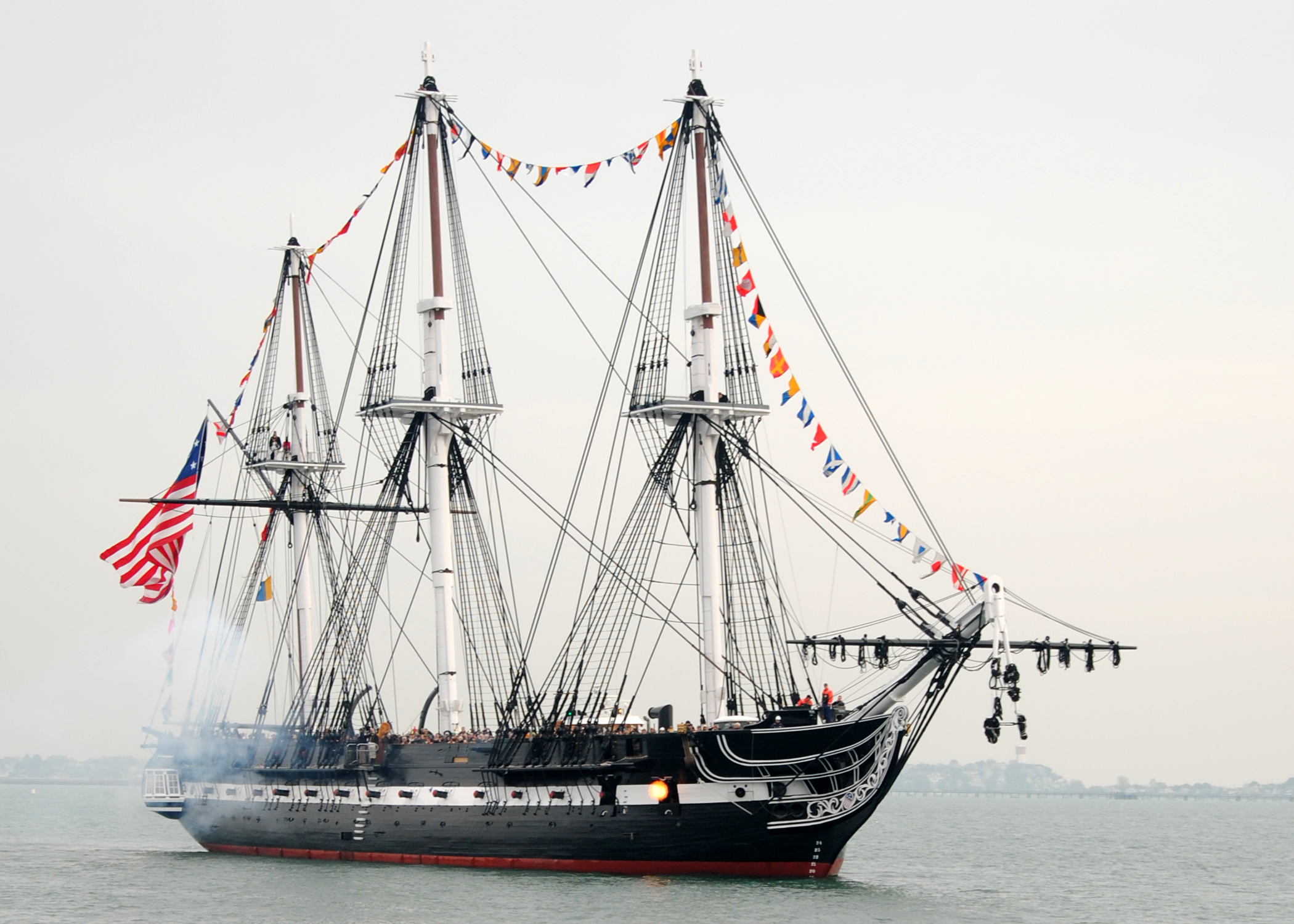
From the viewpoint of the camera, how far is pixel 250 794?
59.5 metres

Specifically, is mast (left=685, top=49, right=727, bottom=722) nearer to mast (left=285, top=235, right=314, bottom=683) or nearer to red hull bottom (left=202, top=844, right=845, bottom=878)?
red hull bottom (left=202, top=844, right=845, bottom=878)

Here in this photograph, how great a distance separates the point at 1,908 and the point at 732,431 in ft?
80.9

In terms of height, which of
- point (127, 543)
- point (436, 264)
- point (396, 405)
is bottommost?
point (127, 543)

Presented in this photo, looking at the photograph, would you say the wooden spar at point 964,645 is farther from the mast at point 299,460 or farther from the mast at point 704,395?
the mast at point 299,460

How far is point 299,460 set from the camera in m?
69.4

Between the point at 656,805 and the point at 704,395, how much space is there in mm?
12632

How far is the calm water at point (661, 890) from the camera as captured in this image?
3991 cm

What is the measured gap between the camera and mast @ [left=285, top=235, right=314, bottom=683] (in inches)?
2655

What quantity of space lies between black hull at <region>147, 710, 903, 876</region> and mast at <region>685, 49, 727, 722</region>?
5291mm

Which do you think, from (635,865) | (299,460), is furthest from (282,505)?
(635,865)

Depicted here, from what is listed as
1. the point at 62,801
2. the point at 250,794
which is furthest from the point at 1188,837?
the point at 62,801

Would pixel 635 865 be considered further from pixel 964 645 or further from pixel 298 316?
pixel 298 316

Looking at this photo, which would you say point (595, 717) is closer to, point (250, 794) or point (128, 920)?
point (128, 920)

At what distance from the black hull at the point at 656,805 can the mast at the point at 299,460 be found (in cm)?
1652
